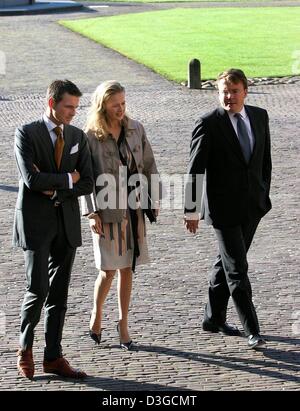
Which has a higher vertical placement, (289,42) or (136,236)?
(289,42)

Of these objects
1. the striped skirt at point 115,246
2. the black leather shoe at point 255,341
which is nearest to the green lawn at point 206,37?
the striped skirt at point 115,246

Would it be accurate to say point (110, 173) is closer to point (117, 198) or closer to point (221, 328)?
point (117, 198)

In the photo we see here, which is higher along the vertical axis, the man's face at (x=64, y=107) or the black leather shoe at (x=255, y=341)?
the man's face at (x=64, y=107)

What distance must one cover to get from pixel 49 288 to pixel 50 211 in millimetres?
567

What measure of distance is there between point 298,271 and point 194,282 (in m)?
1.04

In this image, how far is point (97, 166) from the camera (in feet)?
28.6

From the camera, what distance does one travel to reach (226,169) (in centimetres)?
884

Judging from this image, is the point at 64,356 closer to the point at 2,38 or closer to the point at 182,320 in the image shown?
the point at 182,320

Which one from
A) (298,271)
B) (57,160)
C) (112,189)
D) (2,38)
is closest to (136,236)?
(112,189)

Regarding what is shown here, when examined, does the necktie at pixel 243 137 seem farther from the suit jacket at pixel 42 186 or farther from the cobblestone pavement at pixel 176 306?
the cobblestone pavement at pixel 176 306

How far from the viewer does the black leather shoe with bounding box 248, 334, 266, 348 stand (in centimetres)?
874

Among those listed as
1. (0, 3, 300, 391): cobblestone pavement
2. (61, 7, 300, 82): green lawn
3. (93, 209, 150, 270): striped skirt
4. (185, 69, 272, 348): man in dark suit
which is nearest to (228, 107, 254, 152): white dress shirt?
(185, 69, 272, 348): man in dark suit

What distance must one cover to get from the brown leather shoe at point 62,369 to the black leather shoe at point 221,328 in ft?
4.54

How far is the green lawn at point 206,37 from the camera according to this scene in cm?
2678
